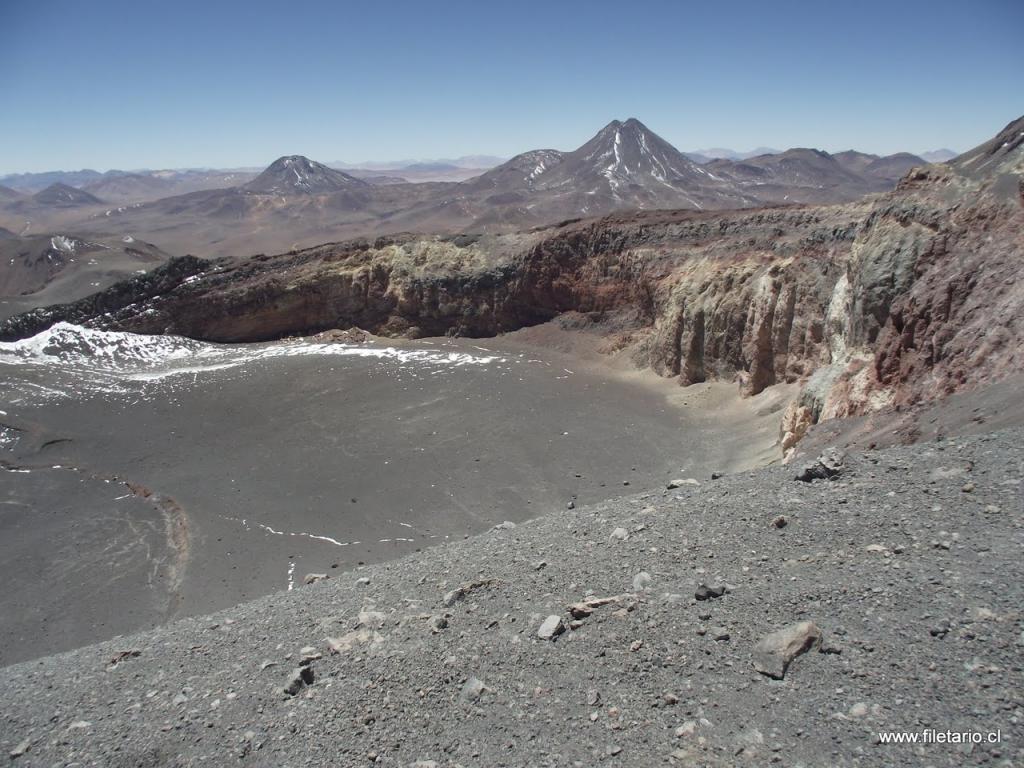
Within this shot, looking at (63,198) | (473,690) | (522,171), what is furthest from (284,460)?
(63,198)

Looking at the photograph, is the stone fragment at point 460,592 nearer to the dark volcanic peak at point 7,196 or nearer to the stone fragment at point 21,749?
the stone fragment at point 21,749

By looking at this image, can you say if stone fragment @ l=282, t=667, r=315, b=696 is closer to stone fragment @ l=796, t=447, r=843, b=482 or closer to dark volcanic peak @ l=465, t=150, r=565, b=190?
stone fragment @ l=796, t=447, r=843, b=482

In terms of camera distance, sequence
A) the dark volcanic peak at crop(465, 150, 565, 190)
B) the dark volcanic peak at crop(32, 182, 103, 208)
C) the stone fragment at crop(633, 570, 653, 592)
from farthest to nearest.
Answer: the dark volcanic peak at crop(32, 182, 103, 208), the dark volcanic peak at crop(465, 150, 565, 190), the stone fragment at crop(633, 570, 653, 592)

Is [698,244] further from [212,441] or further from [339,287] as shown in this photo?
[212,441]

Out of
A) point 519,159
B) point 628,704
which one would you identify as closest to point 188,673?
point 628,704

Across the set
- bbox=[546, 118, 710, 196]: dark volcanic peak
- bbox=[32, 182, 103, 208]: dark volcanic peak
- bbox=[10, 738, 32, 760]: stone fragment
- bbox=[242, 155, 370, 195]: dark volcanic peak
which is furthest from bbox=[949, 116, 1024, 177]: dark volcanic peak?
bbox=[32, 182, 103, 208]: dark volcanic peak

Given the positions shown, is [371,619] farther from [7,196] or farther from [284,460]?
[7,196]
